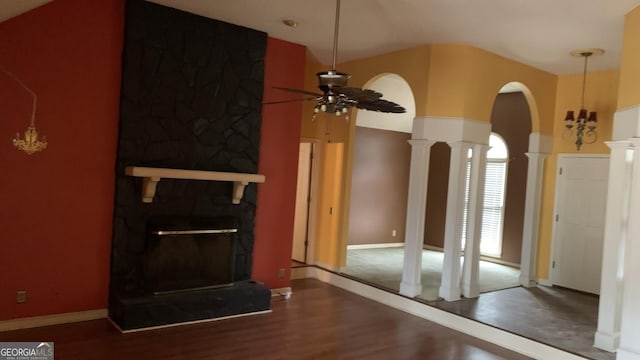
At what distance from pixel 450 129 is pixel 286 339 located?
→ 3046 mm

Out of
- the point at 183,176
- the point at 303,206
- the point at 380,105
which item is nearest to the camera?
Result: the point at 380,105

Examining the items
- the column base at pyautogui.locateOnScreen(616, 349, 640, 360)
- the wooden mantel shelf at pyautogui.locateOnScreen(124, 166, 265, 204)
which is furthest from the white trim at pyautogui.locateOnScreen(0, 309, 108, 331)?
the column base at pyautogui.locateOnScreen(616, 349, 640, 360)

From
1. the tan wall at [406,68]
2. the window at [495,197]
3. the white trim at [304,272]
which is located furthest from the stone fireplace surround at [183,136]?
the window at [495,197]

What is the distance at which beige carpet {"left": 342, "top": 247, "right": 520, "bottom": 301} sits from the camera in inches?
252

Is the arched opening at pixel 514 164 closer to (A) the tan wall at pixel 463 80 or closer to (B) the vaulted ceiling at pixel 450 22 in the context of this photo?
(B) the vaulted ceiling at pixel 450 22

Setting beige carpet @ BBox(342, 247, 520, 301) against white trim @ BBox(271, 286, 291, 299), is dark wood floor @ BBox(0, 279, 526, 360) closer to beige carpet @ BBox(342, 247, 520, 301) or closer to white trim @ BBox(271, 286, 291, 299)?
white trim @ BBox(271, 286, 291, 299)

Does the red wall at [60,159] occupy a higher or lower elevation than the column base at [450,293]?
higher

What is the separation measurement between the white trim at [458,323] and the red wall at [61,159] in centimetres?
316

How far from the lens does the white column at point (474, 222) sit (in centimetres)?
585

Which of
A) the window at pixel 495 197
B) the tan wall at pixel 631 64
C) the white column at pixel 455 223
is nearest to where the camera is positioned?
the tan wall at pixel 631 64

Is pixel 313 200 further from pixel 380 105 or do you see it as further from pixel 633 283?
pixel 633 283

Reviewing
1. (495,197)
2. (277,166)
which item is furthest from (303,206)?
(495,197)

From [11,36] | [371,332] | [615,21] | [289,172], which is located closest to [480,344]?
[371,332]

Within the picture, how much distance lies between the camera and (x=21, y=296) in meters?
4.32
